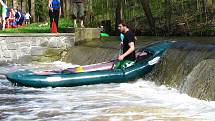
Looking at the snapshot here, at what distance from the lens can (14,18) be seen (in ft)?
95.1

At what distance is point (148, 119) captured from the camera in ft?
25.2

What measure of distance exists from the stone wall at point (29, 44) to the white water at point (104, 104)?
5995 millimetres

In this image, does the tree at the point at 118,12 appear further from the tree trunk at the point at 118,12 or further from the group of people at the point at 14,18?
the group of people at the point at 14,18

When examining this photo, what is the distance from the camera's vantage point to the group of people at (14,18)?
25.4m

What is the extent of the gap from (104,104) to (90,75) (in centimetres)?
241

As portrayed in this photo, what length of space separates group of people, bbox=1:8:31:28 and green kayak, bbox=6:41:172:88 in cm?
1136

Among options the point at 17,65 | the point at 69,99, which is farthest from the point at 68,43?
the point at 69,99

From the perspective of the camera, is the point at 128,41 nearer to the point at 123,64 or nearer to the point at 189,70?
the point at 123,64

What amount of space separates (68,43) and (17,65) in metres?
2.01

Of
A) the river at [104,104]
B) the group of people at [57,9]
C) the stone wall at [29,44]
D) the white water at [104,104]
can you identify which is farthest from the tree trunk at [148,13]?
the white water at [104,104]

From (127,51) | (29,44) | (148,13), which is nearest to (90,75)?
(127,51)

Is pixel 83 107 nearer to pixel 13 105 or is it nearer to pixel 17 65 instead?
pixel 13 105

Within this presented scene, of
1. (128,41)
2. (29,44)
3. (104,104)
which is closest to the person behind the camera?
(104,104)

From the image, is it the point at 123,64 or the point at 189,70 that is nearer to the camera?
the point at 189,70
